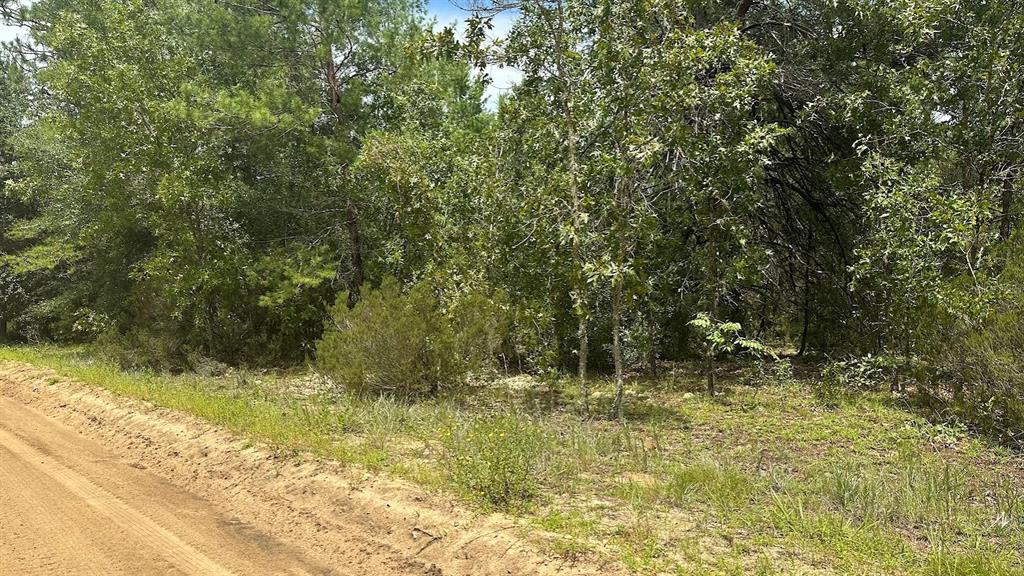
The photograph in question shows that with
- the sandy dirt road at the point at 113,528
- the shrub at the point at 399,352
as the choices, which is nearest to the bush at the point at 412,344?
the shrub at the point at 399,352

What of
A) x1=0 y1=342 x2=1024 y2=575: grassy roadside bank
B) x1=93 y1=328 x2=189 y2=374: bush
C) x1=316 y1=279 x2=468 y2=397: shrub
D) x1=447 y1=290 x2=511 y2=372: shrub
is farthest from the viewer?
x1=93 y1=328 x2=189 y2=374: bush

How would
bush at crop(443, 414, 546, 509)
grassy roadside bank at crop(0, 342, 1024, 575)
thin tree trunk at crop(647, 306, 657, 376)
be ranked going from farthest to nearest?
thin tree trunk at crop(647, 306, 657, 376) < bush at crop(443, 414, 546, 509) < grassy roadside bank at crop(0, 342, 1024, 575)

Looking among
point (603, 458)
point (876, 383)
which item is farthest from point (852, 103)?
point (603, 458)

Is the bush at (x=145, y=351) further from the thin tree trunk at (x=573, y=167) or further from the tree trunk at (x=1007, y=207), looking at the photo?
the tree trunk at (x=1007, y=207)

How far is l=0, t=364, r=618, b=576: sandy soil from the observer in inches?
177

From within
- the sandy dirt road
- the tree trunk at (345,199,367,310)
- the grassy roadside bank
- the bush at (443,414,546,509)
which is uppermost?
the tree trunk at (345,199,367,310)

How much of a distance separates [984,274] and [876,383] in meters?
3.59

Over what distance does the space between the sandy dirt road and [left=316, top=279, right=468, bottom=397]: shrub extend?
131 inches

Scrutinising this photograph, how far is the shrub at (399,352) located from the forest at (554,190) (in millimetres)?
44

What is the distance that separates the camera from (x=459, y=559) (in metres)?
4.43

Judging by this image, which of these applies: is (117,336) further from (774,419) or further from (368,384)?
(774,419)

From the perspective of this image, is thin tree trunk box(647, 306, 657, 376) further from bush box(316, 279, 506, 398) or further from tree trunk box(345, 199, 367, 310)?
tree trunk box(345, 199, 367, 310)

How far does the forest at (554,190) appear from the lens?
8523 mm

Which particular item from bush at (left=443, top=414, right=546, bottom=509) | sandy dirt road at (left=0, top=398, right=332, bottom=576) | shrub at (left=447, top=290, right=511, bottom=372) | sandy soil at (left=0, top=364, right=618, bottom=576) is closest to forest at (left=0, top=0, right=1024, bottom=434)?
shrub at (left=447, top=290, right=511, bottom=372)
